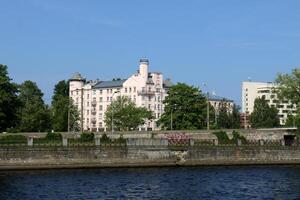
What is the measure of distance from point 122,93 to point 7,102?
82756mm

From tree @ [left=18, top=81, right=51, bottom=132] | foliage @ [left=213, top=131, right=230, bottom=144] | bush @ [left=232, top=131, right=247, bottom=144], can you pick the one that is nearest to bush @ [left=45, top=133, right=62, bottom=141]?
foliage @ [left=213, top=131, right=230, bottom=144]

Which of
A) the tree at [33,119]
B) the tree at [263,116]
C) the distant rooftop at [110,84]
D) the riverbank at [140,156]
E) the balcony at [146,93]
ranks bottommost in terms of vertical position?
the riverbank at [140,156]

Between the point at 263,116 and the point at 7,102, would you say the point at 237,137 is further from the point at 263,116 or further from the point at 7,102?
the point at 263,116

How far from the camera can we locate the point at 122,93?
564ft

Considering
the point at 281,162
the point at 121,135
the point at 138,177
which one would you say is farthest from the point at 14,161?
the point at 281,162

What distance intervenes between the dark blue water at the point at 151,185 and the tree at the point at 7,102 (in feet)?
117

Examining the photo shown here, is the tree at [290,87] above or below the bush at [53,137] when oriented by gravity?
above

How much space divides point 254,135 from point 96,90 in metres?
100

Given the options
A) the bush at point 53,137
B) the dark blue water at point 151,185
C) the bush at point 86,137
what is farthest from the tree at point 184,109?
the dark blue water at point 151,185

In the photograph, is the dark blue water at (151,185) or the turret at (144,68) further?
the turret at (144,68)

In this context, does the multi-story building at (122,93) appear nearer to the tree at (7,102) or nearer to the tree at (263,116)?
the tree at (263,116)

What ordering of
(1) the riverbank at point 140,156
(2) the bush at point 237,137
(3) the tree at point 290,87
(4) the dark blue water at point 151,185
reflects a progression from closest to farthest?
(4) the dark blue water at point 151,185 < (1) the riverbank at point 140,156 < (2) the bush at point 237,137 < (3) the tree at point 290,87

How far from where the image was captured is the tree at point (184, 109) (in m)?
118

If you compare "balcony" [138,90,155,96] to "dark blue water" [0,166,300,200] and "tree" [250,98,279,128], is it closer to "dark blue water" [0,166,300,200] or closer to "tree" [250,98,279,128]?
"tree" [250,98,279,128]
